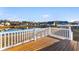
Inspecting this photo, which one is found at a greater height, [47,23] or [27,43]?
[47,23]

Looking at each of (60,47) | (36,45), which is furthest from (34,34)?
(60,47)

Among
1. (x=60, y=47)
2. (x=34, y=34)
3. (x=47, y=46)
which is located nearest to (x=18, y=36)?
(x=34, y=34)

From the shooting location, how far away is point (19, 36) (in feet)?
13.6

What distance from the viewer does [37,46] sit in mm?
4148

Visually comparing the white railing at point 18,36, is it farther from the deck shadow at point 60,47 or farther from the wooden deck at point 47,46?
the deck shadow at point 60,47

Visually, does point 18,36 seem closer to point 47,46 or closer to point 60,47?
point 47,46

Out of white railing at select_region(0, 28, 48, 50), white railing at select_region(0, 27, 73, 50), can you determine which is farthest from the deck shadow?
white railing at select_region(0, 28, 48, 50)

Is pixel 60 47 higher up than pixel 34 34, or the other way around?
pixel 34 34

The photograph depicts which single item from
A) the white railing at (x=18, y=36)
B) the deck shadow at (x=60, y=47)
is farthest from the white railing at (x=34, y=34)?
the deck shadow at (x=60, y=47)
